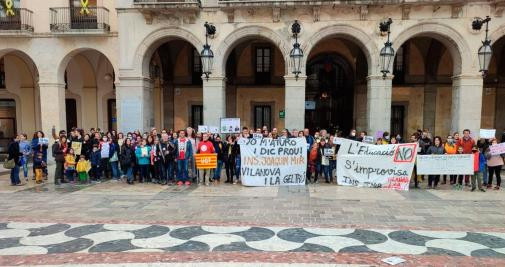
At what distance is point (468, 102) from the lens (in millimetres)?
15359

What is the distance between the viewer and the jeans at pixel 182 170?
12141mm

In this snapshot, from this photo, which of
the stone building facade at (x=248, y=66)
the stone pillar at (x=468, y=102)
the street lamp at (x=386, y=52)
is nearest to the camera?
the street lamp at (x=386, y=52)

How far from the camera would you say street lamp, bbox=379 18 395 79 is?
46.7 feet

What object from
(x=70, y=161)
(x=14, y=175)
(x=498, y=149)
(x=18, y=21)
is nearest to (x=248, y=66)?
(x=70, y=161)

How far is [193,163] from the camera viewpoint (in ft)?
40.7

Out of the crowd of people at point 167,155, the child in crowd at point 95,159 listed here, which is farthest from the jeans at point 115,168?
the child in crowd at point 95,159

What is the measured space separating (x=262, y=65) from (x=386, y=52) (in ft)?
27.7

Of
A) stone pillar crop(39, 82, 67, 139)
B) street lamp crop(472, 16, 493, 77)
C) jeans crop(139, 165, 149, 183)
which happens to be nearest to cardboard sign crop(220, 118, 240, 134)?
jeans crop(139, 165, 149, 183)

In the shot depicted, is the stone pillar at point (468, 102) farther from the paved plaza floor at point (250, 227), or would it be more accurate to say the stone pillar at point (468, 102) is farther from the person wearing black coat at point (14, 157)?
the person wearing black coat at point (14, 157)

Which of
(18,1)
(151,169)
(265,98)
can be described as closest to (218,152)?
(151,169)

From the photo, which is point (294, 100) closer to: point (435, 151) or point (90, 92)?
point (435, 151)

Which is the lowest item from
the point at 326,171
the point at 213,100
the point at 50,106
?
the point at 326,171

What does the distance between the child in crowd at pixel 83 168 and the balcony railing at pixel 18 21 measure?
9.09 m

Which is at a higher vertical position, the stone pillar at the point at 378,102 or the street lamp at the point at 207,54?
the street lamp at the point at 207,54
